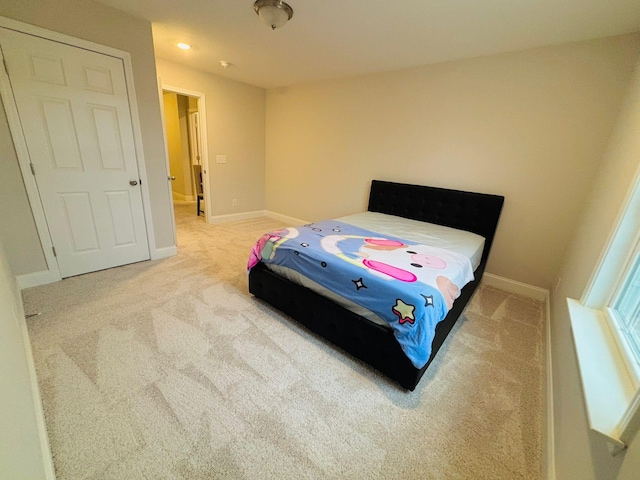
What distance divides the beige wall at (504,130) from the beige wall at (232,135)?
127 centimetres

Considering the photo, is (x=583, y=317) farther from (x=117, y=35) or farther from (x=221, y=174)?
(x=221, y=174)

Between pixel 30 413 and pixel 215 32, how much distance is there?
10.4 ft

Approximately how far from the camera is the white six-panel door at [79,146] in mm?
2018

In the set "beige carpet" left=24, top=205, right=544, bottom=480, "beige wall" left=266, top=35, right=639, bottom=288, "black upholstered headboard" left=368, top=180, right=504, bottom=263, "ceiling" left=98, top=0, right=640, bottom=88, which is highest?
"ceiling" left=98, top=0, right=640, bottom=88

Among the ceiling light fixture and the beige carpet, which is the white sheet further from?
the ceiling light fixture

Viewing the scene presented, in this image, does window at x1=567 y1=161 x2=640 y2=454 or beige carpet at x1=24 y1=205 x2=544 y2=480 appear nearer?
window at x1=567 y1=161 x2=640 y2=454

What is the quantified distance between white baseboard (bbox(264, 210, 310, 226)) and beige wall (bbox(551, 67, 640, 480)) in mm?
3588

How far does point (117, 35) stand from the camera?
2295mm

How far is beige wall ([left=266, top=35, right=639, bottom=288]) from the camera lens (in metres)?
2.17

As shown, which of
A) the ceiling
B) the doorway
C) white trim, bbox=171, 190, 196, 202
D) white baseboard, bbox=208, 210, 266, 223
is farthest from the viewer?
white trim, bbox=171, 190, 196, 202

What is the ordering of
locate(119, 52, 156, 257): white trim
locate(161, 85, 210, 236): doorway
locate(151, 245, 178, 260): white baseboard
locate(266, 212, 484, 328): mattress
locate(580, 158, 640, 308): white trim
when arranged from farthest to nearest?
locate(161, 85, 210, 236): doorway → locate(151, 245, 178, 260): white baseboard → locate(119, 52, 156, 257): white trim → locate(266, 212, 484, 328): mattress → locate(580, 158, 640, 308): white trim

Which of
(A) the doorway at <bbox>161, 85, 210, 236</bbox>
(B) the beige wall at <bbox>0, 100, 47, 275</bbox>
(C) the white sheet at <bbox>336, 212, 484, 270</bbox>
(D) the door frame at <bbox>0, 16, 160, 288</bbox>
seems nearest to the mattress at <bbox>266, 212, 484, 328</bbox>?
(C) the white sheet at <bbox>336, 212, 484, 270</bbox>

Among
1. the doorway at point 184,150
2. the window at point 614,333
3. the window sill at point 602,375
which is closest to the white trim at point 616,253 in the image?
the window at point 614,333

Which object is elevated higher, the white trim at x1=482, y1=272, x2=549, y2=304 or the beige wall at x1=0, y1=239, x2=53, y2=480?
the beige wall at x1=0, y1=239, x2=53, y2=480
